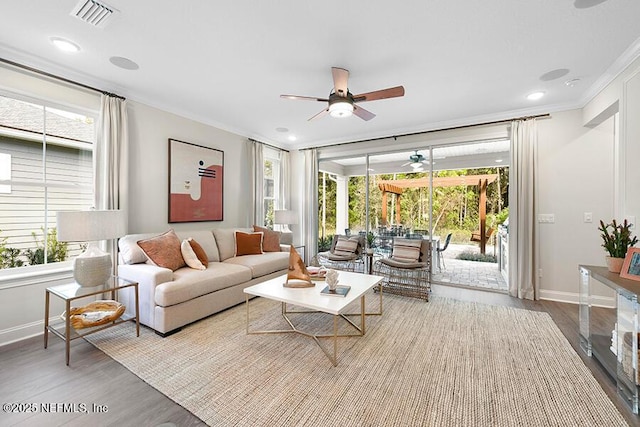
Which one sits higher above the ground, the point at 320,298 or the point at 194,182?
the point at 194,182

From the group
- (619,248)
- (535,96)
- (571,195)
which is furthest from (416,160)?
(619,248)

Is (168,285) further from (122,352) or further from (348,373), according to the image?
(348,373)

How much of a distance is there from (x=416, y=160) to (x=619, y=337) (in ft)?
11.7

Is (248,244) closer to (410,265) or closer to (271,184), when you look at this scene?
(271,184)

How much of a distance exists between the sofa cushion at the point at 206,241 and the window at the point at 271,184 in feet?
5.76

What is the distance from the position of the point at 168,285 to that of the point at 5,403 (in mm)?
1180

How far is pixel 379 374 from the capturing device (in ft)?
6.70

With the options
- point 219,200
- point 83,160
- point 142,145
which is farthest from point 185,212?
point 83,160

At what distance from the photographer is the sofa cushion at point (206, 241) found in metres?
3.80

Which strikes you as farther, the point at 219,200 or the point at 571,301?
the point at 219,200

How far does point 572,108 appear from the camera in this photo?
3682mm

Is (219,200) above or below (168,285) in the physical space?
above

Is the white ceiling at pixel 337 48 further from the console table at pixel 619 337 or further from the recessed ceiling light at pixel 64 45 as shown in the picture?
the console table at pixel 619 337

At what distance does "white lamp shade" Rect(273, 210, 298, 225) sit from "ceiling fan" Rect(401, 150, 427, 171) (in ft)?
8.02
